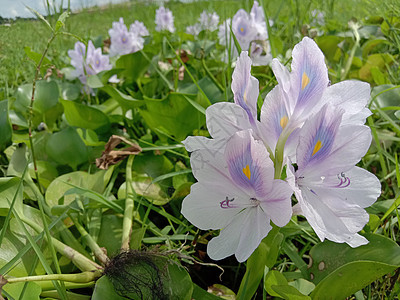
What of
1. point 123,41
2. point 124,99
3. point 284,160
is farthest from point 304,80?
point 123,41

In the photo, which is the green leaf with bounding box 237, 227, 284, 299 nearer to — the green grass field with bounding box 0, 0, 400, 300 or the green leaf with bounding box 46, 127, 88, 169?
the green grass field with bounding box 0, 0, 400, 300

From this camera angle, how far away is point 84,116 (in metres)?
1.42

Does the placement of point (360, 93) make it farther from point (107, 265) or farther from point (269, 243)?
point (107, 265)

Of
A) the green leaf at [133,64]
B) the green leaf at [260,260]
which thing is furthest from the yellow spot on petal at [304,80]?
the green leaf at [133,64]

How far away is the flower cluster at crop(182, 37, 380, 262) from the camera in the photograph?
0.58m

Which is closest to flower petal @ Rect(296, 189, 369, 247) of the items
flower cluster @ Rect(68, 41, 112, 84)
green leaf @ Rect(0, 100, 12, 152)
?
green leaf @ Rect(0, 100, 12, 152)

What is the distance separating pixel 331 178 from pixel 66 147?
0.90m

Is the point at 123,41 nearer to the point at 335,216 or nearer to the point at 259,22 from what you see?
the point at 259,22

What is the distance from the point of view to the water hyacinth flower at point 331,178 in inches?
22.7

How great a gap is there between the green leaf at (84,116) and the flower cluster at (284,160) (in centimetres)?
86

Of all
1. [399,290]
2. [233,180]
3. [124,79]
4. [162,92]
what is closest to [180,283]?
[233,180]

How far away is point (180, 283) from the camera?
0.75 metres

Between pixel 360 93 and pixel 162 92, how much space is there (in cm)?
132

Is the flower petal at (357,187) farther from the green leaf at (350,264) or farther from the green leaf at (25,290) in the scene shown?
the green leaf at (25,290)
